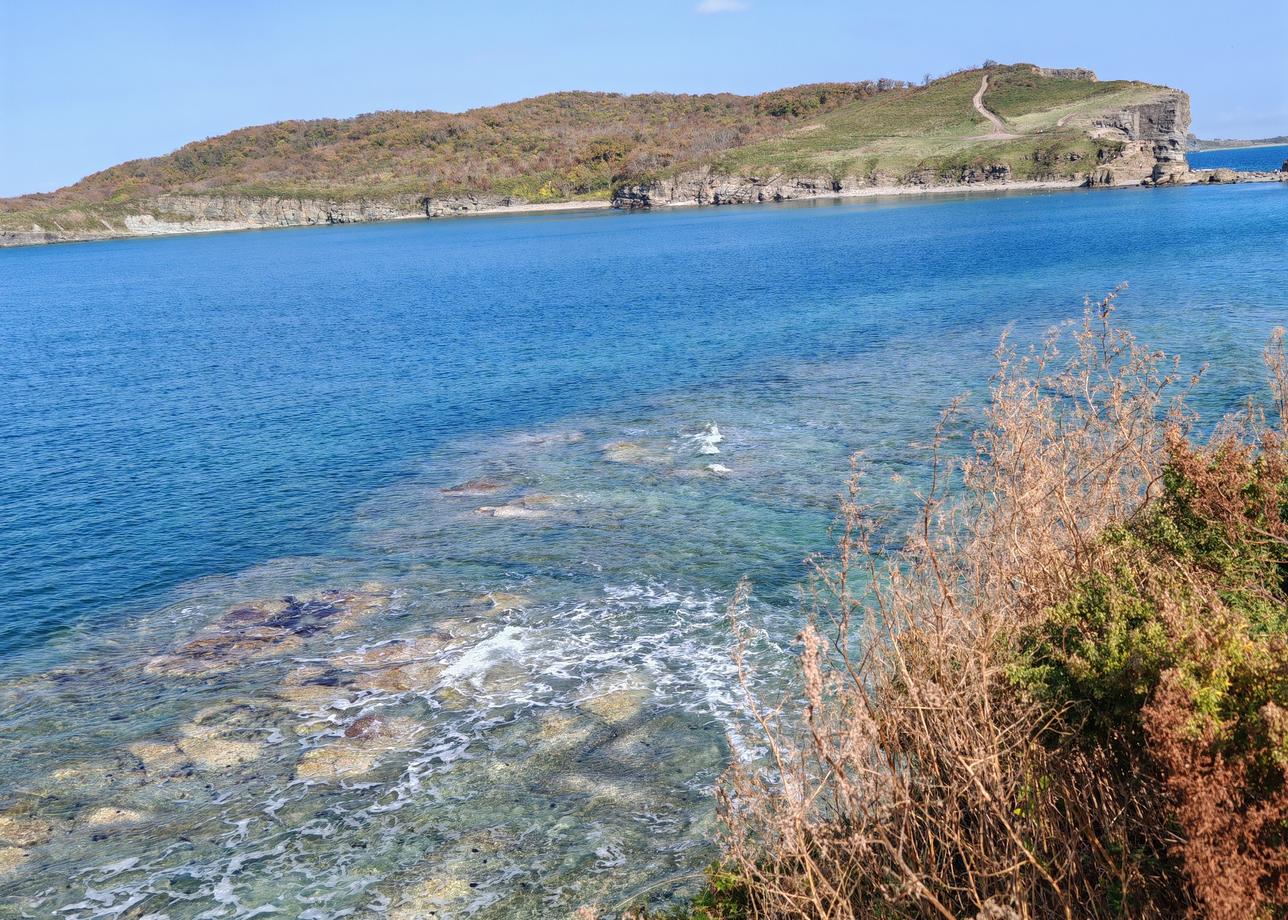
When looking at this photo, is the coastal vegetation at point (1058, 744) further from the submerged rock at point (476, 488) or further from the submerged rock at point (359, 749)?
the submerged rock at point (476, 488)

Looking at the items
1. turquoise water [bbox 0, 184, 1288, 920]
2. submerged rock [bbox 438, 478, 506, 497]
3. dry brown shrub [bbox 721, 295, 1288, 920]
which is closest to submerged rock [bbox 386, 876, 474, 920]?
turquoise water [bbox 0, 184, 1288, 920]

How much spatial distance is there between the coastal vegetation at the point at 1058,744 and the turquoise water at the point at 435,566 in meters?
4.88

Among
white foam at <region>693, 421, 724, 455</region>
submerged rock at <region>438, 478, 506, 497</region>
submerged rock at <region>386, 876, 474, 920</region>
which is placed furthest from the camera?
white foam at <region>693, 421, 724, 455</region>

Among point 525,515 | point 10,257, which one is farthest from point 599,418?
point 10,257

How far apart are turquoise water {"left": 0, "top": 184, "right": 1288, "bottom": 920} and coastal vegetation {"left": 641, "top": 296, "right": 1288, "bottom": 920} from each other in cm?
488

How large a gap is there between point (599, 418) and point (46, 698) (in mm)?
21416

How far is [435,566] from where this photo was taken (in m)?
22.7

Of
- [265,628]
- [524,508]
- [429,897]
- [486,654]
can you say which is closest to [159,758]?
[265,628]

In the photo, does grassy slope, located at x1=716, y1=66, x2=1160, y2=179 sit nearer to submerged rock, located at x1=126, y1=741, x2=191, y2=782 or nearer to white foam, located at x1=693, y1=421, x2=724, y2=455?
white foam, located at x1=693, y1=421, x2=724, y2=455

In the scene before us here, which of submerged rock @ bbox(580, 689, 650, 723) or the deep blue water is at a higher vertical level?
the deep blue water

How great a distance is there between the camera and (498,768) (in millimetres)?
14555

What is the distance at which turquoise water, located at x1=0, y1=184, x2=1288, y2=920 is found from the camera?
13109 mm

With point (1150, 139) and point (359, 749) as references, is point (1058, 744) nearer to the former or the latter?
point (359, 749)

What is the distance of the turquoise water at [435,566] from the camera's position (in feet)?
43.0
